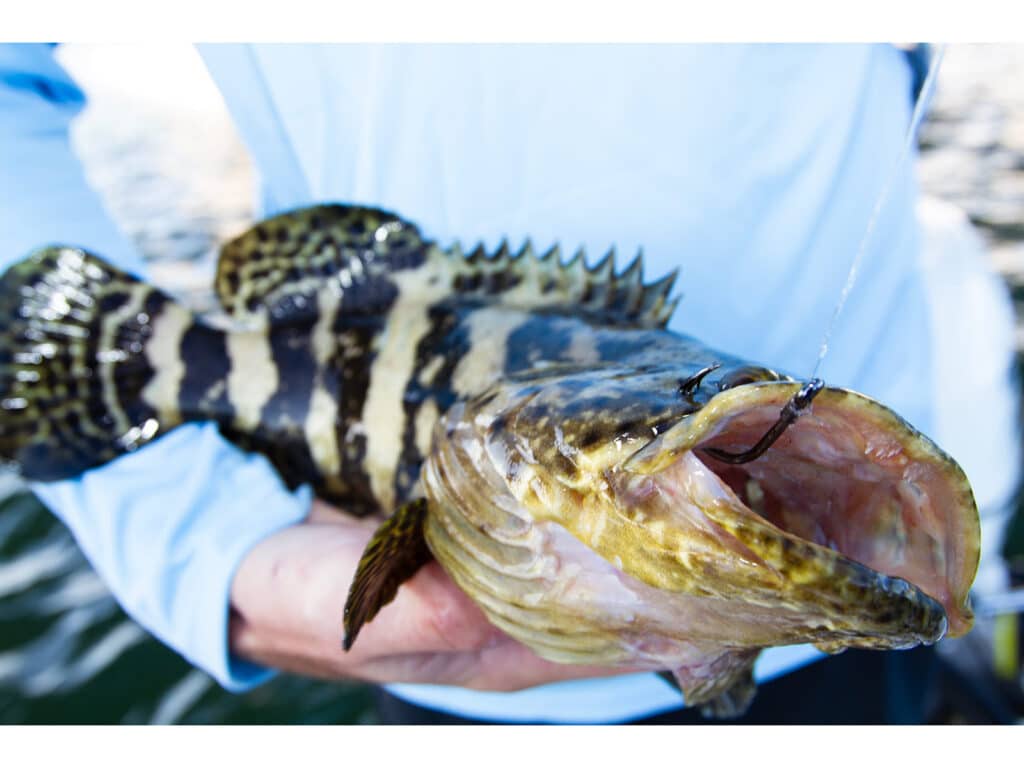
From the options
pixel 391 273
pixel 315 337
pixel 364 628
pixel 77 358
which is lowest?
pixel 364 628

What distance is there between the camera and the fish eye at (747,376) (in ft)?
4.41

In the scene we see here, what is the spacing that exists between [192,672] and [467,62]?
4.27 meters

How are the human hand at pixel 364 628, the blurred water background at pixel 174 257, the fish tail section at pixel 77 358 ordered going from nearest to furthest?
the human hand at pixel 364 628, the fish tail section at pixel 77 358, the blurred water background at pixel 174 257

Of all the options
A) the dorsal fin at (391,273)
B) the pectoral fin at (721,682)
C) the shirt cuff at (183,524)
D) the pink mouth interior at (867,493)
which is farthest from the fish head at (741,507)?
the shirt cuff at (183,524)

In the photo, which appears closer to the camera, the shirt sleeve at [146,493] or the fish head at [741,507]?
the fish head at [741,507]

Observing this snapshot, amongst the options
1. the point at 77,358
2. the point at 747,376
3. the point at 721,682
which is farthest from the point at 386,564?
the point at 77,358

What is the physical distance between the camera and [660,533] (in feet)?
4.23

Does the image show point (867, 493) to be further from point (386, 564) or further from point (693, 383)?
point (386, 564)

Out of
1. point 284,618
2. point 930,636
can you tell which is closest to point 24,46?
point 284,618

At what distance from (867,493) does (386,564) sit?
88 cm

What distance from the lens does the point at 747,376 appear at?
4.43ft

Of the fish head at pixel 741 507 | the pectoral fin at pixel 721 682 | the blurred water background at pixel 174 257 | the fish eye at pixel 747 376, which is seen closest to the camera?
the fish head at pixel 741 507

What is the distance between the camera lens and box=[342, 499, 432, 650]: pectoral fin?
162 centimetres

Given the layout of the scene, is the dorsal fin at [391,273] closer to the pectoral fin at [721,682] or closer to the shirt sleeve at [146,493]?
the shirt sleeve at [146,493]
